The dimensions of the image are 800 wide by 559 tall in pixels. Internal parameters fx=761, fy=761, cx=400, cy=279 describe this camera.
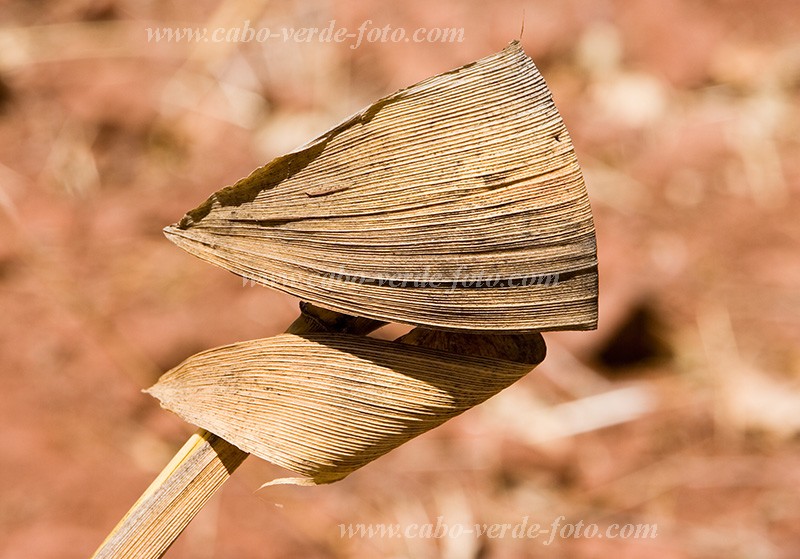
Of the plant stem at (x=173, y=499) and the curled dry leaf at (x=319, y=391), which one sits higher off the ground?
the curled dry leaf at (x=319, y=391)

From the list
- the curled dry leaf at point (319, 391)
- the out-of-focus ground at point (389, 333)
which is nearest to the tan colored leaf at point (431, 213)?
the curled dry leaf at point (319, 391)

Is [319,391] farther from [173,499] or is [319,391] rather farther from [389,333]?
[389,333]

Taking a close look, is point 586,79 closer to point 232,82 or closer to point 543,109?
point 232,82

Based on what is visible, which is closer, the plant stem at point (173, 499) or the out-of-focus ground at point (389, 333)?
the plant stem at point (173, 499)

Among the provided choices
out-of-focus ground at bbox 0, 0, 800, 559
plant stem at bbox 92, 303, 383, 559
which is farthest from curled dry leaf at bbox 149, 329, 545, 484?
out-of-focus ground at bbox 0, 0, 800, 559

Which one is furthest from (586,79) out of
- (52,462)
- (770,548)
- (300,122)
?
(52,462)

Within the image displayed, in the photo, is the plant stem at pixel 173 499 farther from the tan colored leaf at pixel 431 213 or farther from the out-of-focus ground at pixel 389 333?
the out-of-focus ground at pixel 389 333
